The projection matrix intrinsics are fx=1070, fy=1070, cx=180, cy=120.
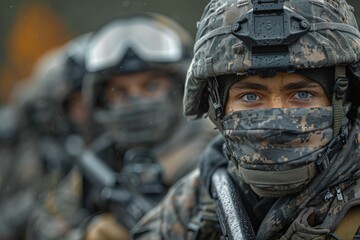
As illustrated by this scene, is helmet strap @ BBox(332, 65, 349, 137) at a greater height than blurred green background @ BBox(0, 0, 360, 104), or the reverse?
helmet strap @ BBox(332, 65, 349, 137)

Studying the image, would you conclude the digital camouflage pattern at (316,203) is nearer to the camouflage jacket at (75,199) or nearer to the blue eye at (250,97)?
the blue eye at (250,97)

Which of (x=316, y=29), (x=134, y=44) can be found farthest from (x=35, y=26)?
(x=316, y=29)

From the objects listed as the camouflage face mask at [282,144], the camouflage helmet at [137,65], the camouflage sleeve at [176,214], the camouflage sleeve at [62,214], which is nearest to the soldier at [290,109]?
the camouflage face mask at [282,144]

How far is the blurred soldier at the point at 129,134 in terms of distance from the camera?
7742 mm

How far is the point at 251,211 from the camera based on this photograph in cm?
475

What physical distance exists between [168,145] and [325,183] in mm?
3771

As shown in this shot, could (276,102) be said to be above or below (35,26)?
above

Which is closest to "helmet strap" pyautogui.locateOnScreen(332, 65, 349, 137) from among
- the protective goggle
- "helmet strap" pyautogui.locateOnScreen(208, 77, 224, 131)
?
"helmet strap" pyautogui.locateOnScreen(208, 77, 224, 131)

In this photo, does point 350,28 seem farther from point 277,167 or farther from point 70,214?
point 70,214

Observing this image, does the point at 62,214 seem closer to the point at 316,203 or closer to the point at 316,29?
the point at 316,203

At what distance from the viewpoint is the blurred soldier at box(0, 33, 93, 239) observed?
35.8ft

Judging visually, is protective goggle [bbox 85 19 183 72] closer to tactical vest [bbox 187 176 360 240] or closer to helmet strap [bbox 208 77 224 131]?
helmet strap [bbox 208 77 224 131]

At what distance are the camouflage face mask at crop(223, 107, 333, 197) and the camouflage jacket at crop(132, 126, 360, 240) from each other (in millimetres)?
121

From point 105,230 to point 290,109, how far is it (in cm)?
361
